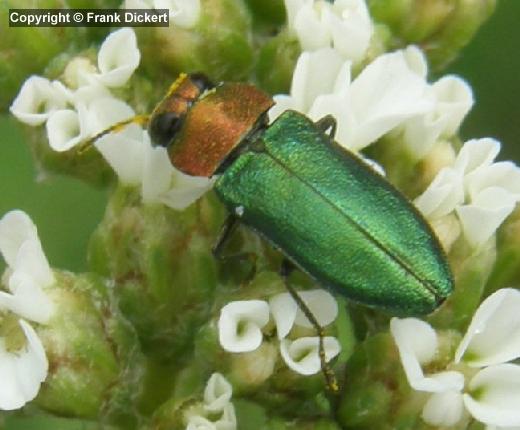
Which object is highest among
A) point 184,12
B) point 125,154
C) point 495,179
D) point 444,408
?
point 184,12

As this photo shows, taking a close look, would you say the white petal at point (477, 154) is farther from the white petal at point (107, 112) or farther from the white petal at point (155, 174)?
the white petal at point (107, 112)

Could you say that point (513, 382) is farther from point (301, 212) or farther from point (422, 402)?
point (301, 212)

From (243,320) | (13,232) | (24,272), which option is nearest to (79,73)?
(13,232)

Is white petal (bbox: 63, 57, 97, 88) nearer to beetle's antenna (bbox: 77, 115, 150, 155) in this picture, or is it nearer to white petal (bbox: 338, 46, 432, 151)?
beetle's antenna (bbox: 77, 115, 150, 155)

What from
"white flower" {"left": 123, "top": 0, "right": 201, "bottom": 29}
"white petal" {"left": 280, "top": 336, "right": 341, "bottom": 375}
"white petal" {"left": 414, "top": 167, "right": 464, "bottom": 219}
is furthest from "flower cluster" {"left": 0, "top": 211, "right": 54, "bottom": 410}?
"white petal" {"left": 414, "top": 167, "right": 464, "bottom": 219}

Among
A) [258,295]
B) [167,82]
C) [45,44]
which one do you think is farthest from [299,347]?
[45,44]

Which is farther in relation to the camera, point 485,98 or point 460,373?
point 485,98

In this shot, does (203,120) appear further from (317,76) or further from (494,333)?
(494,333)
